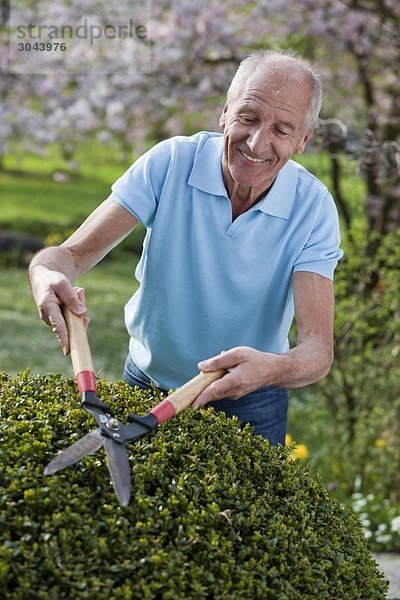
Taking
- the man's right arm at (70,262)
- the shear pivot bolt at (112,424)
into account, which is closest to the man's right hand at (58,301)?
the man's right arm at (70,262)

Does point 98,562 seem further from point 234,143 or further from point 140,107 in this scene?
point 140,107

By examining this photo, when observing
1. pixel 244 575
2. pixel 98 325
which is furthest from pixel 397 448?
pixel 98 325

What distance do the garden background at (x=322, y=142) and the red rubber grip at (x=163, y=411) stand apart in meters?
2.67

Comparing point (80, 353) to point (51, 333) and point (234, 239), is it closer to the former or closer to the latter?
point (234, 239)

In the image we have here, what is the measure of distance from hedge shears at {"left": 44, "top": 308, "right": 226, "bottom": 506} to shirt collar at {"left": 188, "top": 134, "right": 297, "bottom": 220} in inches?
25.6

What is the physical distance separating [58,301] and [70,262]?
27cm

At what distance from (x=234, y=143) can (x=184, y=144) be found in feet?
0.74

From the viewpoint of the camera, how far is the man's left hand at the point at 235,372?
2105mm

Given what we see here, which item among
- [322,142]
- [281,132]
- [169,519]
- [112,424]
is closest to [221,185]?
[281,132]

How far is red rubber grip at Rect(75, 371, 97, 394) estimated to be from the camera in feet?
6.81

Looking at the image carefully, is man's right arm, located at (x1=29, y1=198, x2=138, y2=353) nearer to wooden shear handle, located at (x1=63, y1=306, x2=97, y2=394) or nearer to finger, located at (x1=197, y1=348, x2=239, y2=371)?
wooden shear handle, located at (x1=63, y1=306, x2=97, y2=394)

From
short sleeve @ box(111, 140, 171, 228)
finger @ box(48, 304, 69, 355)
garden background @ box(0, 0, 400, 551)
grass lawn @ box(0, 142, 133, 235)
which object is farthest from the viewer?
grass lawn @ box(0, 142, 133, 235)

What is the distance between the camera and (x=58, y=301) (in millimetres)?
2238

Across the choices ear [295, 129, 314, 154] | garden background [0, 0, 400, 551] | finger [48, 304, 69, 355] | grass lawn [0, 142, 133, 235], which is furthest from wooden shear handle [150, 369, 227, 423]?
grass lawn [0, 142, 133, 235]
